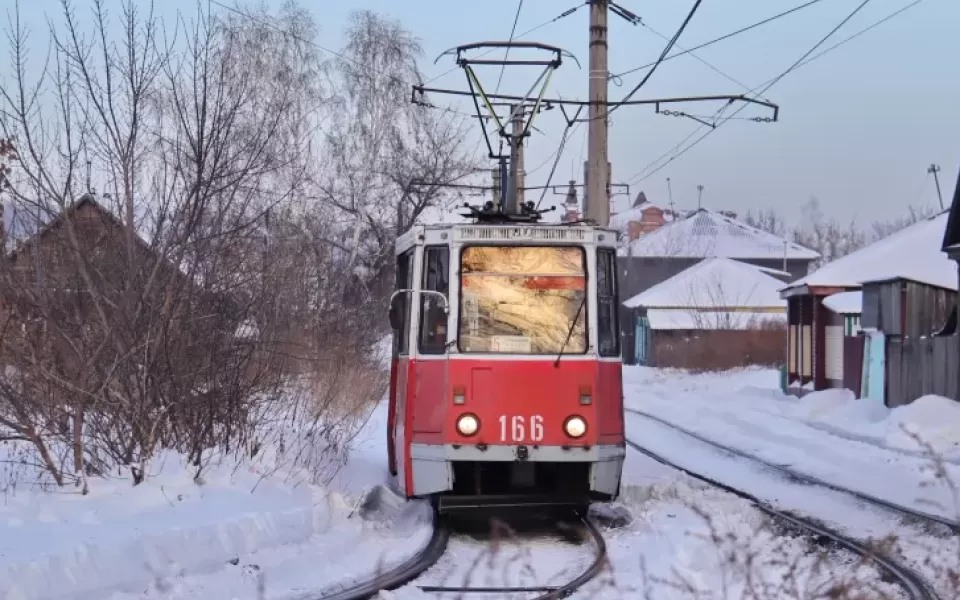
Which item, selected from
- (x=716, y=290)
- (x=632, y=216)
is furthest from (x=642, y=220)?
(x=716, y=290)

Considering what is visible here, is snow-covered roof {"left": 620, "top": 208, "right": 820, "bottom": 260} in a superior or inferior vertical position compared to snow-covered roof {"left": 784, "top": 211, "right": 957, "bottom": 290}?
superior

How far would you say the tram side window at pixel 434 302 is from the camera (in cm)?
1051

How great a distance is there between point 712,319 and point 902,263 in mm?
35864

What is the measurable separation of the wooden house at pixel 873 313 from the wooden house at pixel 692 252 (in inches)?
1951

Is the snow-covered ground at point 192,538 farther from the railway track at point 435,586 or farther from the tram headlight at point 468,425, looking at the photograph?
the tram headlight at point 468,425

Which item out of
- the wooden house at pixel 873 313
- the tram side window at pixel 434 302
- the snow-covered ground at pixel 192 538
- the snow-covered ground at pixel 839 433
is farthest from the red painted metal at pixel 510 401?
the wooden house at pixel 873 313

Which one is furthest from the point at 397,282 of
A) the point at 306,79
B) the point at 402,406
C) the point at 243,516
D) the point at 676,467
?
the point at 306,79

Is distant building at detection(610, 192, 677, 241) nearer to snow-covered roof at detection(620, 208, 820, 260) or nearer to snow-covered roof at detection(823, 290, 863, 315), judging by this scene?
snow-covered roof at detection(620, 208, 820, 260)

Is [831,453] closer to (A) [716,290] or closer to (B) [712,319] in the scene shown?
(B) [712,319]

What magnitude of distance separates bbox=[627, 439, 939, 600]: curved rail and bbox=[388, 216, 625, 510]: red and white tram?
197cm

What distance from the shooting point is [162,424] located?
34.0 feet

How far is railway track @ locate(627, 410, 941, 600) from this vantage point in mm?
7809

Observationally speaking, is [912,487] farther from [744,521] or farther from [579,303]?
[579,303]

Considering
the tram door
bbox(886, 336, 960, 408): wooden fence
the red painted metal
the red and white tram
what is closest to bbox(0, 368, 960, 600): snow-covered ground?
the red and white tram
